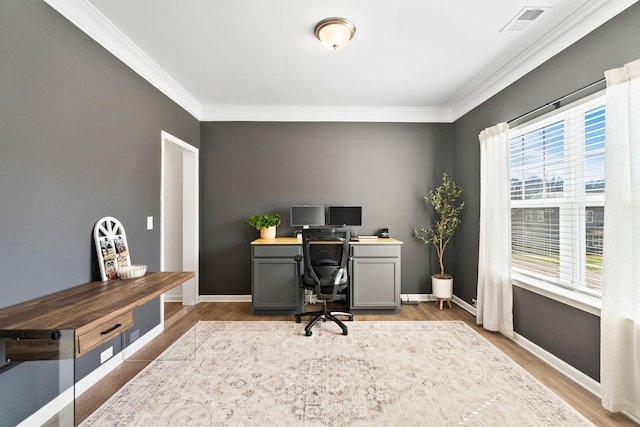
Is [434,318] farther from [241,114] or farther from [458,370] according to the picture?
[241,114]

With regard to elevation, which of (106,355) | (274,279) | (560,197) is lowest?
(106,355)


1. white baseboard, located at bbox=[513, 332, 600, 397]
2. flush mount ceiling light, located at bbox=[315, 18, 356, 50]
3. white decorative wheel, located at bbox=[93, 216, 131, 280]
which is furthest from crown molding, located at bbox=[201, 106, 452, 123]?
white baseboard, located at bbox=[513, 332, 600, 397]

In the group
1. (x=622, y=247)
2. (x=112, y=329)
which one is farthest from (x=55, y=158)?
(x=622, y=247)

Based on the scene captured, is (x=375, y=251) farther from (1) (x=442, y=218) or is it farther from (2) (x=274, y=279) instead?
(2) (x=274, y=279)

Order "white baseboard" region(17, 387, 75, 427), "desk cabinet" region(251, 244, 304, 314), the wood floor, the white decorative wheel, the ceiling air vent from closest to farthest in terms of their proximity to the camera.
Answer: "white baseboard" region(17, 387, 75, 427), the wood floor, the ceiling air vent, the white decorative wheel, "desk cabinet" region(251, 244, 304, 314)

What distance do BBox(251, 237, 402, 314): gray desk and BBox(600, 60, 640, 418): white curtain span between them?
1.99m

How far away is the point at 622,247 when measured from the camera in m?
1.75

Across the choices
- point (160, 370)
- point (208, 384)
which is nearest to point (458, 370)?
point (208, 384)

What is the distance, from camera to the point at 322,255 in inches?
121

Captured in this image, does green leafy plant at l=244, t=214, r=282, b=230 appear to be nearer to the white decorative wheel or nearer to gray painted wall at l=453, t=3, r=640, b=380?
the white decorative wheel

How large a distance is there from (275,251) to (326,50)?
2268 millimetres

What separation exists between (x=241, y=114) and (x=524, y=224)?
3.75m

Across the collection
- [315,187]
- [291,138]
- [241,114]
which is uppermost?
[241,114]

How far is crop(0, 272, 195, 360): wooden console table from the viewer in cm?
134
